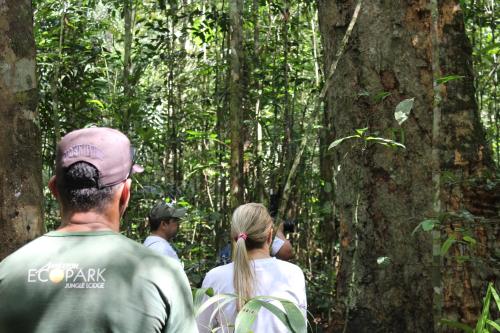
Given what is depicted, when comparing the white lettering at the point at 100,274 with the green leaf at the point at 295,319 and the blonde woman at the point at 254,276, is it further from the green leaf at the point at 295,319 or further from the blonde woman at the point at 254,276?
the blonde woman at the point at 254,276

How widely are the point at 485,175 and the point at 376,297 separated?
96 cm

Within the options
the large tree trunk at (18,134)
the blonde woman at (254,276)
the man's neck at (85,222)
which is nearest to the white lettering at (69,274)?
the man's neck at (85,222)

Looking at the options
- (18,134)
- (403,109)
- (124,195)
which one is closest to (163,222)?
(18,134)

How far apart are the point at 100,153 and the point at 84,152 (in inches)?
Result: 1.5

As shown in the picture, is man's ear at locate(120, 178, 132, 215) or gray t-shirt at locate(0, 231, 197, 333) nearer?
gray t-shirt at locate(0, 231, 197, 333)

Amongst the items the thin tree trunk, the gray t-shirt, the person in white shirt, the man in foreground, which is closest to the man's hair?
the man in foreground

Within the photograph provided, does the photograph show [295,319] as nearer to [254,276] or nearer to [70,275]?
[70,275]

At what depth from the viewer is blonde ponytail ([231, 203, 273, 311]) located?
265 cm

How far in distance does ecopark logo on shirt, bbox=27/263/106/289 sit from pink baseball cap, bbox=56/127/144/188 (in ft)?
0.72

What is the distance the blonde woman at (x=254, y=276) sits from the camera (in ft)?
8.75

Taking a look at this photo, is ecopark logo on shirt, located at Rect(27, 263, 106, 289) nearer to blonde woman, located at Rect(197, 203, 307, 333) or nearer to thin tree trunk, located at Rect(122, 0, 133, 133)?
blonde woman, located at Rect(197, 203, 307, 333)

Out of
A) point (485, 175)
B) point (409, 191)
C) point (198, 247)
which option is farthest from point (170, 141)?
point (485, 175)

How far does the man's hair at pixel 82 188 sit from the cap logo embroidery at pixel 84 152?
2cm

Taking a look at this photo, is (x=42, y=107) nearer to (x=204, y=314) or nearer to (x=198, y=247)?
(x=198, y=247)
